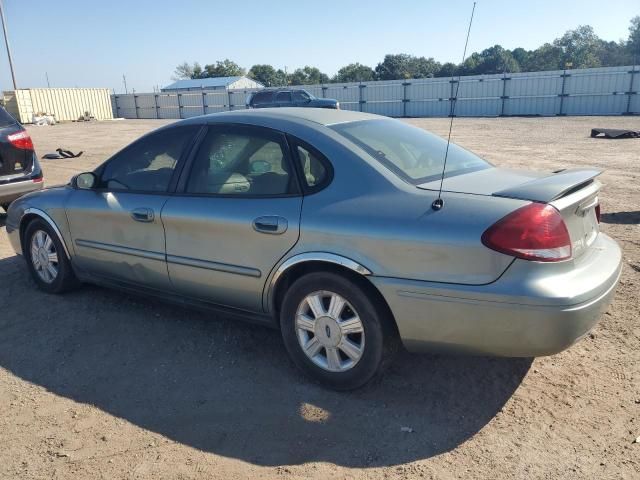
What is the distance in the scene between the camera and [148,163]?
4289 millimetres

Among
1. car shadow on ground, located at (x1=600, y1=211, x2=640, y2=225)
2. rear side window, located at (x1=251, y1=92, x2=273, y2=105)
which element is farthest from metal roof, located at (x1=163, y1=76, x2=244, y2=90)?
car shadow on ground, located at (x1=600, y1=211, x2=640, y2=225)

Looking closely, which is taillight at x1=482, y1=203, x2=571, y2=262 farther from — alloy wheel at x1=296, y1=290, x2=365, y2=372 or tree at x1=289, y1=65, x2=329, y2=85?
tree at x1=289, y1=65, x2=329, y2=85

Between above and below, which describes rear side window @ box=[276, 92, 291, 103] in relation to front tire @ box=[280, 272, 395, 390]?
above

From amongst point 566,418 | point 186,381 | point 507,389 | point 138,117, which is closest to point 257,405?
point 186,381

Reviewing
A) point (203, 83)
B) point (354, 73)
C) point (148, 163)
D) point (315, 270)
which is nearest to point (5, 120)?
point (148, 163)

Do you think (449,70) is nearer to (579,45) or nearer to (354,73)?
(354,73)

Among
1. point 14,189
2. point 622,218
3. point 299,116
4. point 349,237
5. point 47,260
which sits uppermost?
point 299,116

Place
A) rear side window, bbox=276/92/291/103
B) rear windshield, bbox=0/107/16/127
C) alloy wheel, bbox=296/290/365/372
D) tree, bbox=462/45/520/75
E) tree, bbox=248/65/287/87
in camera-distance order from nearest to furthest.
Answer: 1. alloy wheel, bbox=296/290/365/372
2. tree, bbox=462/45/520/75
3. rear windshield, bbox=0/107/16/127
4. rear side window, bbox=276/92/291/103
5. tree, bbox=248/65/287/87

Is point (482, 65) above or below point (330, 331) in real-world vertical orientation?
above

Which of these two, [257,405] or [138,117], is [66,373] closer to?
[257,405]

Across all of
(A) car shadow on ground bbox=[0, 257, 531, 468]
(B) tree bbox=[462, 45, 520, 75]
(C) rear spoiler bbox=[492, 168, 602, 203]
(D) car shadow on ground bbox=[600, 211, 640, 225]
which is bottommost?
(D) car shadow on ground bbox=[600, 211, 640, 225]

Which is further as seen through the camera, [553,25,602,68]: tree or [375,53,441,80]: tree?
[553,25,602,68]: tree

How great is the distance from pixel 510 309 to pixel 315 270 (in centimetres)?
113

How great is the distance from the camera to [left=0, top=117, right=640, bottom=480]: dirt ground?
2.69 meters
